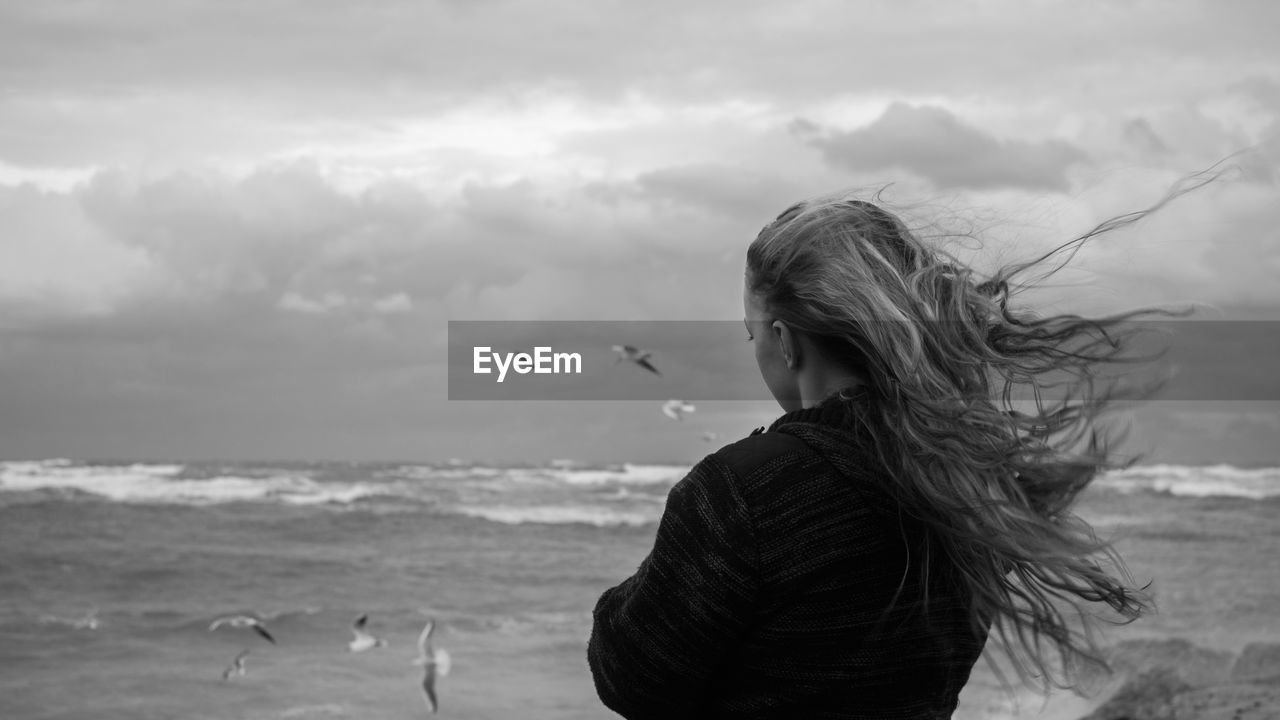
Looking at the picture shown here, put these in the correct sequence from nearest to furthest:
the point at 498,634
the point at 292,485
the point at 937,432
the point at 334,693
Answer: the point at 937,432 < the point at 334,693 < the point at 498,634 < the point at 292,485

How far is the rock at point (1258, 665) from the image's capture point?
8091mm

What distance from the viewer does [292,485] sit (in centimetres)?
2914

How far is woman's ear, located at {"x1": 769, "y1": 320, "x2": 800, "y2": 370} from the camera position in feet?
4.99

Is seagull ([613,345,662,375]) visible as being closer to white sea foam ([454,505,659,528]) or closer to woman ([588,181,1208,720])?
woman ([588,181,1208,720])

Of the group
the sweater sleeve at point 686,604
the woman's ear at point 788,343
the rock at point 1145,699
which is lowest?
the rock at point 1145,699

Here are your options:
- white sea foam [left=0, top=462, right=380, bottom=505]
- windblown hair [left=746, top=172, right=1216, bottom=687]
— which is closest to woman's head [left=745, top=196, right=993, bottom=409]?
windblown hair [left=746, top=172, right=1216, bottom=687]

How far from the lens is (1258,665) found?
28.2 ft

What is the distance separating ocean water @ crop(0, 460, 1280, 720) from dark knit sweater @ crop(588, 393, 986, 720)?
1.52 feet

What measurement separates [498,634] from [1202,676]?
23.3 ft

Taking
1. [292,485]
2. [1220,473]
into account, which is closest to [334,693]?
[292,485]

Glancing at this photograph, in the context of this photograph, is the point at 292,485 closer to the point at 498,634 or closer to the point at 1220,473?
the point at 498,634

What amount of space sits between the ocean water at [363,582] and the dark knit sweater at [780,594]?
46 centimetres

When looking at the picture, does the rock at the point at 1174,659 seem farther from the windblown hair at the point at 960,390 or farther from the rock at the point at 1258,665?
the windblown hair at the point at 960,390

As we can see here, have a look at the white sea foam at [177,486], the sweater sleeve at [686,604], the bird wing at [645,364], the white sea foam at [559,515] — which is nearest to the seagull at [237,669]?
the bird wing at [645,364]
